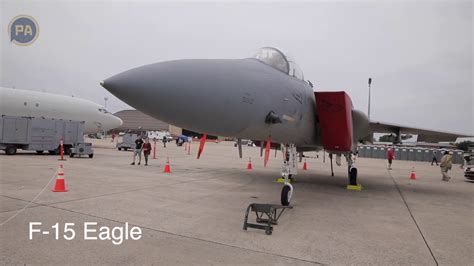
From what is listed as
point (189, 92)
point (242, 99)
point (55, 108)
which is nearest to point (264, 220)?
point (242, 99)

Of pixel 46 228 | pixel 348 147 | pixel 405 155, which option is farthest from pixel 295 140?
pixel 405 155

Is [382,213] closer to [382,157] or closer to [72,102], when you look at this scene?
[72,102]

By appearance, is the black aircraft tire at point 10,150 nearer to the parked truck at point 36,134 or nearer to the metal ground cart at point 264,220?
the parked truck at point 36,134

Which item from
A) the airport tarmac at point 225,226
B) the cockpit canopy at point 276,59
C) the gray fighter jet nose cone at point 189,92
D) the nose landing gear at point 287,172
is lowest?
the airport tarmac at point 225,226

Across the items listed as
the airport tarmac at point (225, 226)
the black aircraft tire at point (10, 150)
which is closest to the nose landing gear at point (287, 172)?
the airport tarmac at point (225, 226)

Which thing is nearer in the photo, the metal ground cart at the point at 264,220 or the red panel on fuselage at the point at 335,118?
the metal ground cart at the point at 264,220

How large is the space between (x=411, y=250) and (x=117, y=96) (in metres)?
4.03

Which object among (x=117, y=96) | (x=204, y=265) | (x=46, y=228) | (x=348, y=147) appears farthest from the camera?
(x=348, y=147)

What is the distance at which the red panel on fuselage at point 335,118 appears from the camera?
7336 millimetres

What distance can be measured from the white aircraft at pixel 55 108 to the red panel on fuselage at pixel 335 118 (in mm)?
20079

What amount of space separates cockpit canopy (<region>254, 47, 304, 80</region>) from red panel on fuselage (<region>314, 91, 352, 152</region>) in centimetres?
118

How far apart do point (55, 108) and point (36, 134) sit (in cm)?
536

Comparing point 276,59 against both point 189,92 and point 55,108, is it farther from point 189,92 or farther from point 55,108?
point 55,108

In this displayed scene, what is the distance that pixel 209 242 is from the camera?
3.96m
